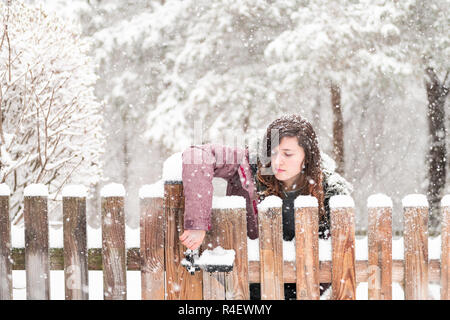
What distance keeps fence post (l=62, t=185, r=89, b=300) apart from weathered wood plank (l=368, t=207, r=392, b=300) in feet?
5.13

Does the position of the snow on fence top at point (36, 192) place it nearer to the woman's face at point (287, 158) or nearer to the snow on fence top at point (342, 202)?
the woman's face at point (287, 158)

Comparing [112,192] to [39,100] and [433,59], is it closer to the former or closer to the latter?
[39,100]

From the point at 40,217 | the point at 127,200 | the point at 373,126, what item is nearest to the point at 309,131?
the point at 40,217

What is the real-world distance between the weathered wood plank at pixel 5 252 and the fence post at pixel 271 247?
4.65ft

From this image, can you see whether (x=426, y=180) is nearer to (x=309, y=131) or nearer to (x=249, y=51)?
(x=249, y=51)

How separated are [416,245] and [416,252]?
0.13 ft

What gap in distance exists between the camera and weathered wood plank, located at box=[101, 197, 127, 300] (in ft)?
8.57

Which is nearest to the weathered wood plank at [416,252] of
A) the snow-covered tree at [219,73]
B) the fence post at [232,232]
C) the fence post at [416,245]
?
the fence post at [416,245]

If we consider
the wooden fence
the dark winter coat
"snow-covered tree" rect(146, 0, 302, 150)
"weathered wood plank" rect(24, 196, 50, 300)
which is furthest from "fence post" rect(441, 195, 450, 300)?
"snow-covered tree" rect(146, 0, 302, 150)

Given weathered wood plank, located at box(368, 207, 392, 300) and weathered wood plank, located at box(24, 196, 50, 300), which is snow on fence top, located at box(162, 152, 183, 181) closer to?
weathered wood plank, located at box(24, 196, 50, 300)

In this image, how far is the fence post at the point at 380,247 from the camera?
255 cm

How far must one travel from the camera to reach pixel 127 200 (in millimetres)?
14406

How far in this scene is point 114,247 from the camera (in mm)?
2641

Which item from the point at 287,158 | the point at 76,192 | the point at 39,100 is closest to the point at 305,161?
the point at 287,158
